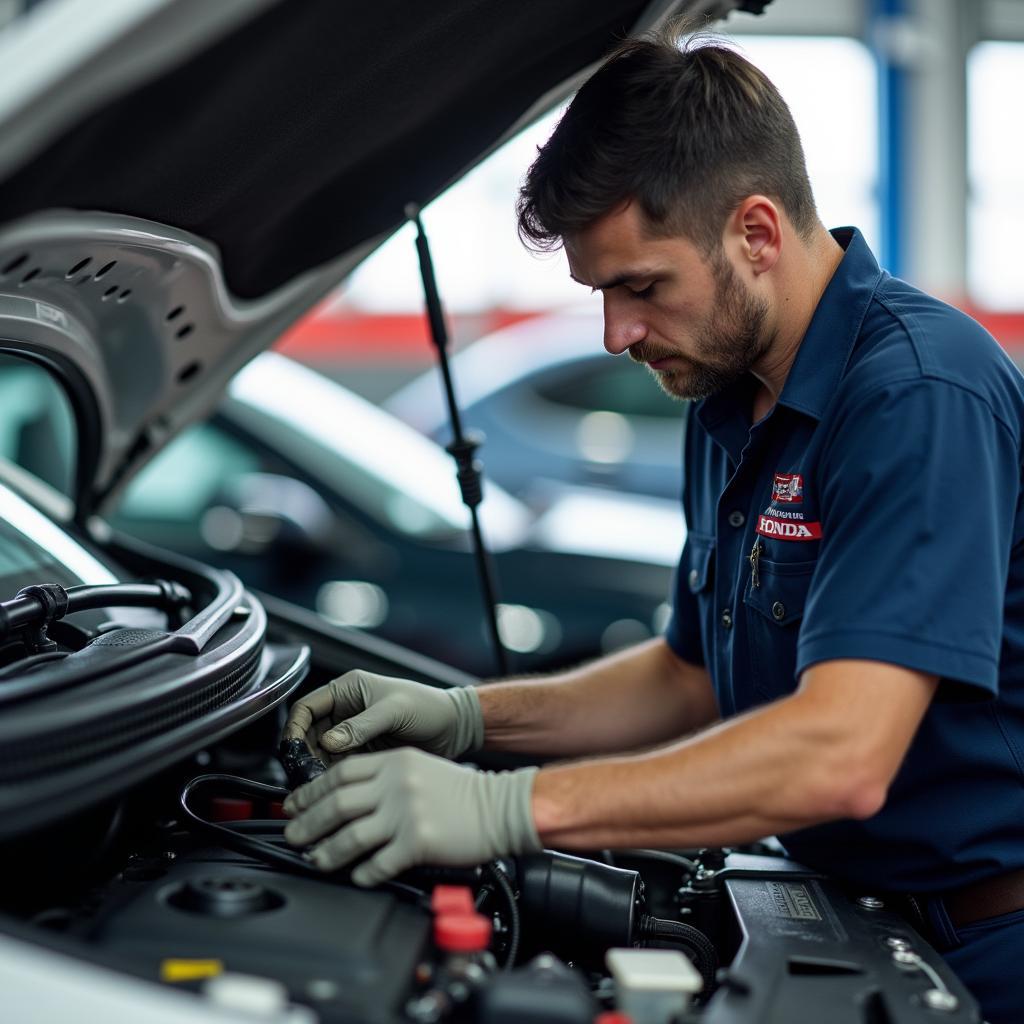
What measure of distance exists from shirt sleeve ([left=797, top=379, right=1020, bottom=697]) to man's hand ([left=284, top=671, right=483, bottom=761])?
0.55m

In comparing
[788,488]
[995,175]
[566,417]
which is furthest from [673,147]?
[995,175]

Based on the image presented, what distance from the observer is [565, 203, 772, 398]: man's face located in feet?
4.64

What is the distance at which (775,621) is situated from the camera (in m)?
1.46

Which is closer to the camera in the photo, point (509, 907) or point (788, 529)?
point (509, 907)

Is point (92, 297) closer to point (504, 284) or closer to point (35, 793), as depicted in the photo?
point (35, 793)

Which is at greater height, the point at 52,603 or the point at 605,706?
the point at 52,603

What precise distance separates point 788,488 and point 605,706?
57 centimetres

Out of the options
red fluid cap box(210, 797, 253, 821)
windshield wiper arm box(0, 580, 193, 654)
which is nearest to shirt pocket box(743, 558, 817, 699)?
red fluid cap box(210, 797, 253, 821)

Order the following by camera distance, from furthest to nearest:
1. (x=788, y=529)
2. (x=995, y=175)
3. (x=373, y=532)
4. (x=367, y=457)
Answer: (x=995, y=175), (x=367, y=457), (x=373, y=532), (x=788, y=529)

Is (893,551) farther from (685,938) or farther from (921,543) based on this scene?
(685,938)

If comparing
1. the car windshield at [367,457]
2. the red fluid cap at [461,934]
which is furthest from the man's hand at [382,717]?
the car windshield at [367,457]

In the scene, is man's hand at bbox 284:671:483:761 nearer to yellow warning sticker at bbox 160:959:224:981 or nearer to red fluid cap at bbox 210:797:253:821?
red fluid cap at bbox 210:797:253:821

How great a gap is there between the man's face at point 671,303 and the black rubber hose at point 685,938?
0.64 meters

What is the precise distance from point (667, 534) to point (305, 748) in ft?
8.61
